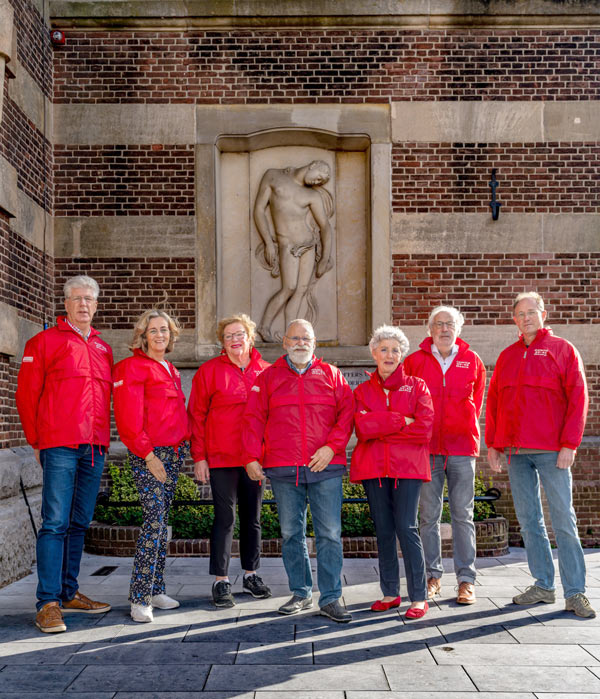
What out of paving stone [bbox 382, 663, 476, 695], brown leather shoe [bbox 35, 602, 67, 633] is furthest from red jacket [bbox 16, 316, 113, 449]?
paving stone [bbox 382, 663, 476, 695]

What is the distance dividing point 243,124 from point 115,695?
6394 millimetres

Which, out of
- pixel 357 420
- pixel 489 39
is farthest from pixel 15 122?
pixel 489 39

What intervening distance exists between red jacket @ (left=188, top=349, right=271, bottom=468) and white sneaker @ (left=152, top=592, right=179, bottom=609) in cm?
93

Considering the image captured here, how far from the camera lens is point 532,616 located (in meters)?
4.87

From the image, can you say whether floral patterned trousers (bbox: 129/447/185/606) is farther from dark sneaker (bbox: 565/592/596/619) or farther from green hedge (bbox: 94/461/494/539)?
dark sneaker (bbox: 565/592/596/619)

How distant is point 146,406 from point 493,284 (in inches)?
186

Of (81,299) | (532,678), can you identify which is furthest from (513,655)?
(81,299)

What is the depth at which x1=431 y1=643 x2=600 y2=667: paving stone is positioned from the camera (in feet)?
12.9

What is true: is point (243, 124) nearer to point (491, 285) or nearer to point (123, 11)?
point (123, 11)

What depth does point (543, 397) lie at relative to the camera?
517cm

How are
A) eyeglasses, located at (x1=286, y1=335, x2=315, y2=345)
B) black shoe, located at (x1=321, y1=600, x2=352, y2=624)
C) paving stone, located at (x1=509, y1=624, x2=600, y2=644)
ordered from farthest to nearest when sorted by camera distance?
1. eyeglasses, located at (x1=286, y1=335, x2=315, y2=345)
2. black shoe, located at (x1=321, y1=600, x2=352, y2=624)
3. paving stone, located at (x1=509, y1=624, x2=600, y2=644)

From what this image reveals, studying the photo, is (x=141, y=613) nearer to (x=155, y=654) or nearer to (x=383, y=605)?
(x=155, y=654)

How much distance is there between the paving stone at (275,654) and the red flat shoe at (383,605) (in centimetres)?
83

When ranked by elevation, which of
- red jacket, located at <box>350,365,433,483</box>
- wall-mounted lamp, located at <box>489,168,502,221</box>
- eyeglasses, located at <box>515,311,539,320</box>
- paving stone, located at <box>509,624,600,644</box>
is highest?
wall-mounted lamp, located at <box>489,168,502,221</box>
